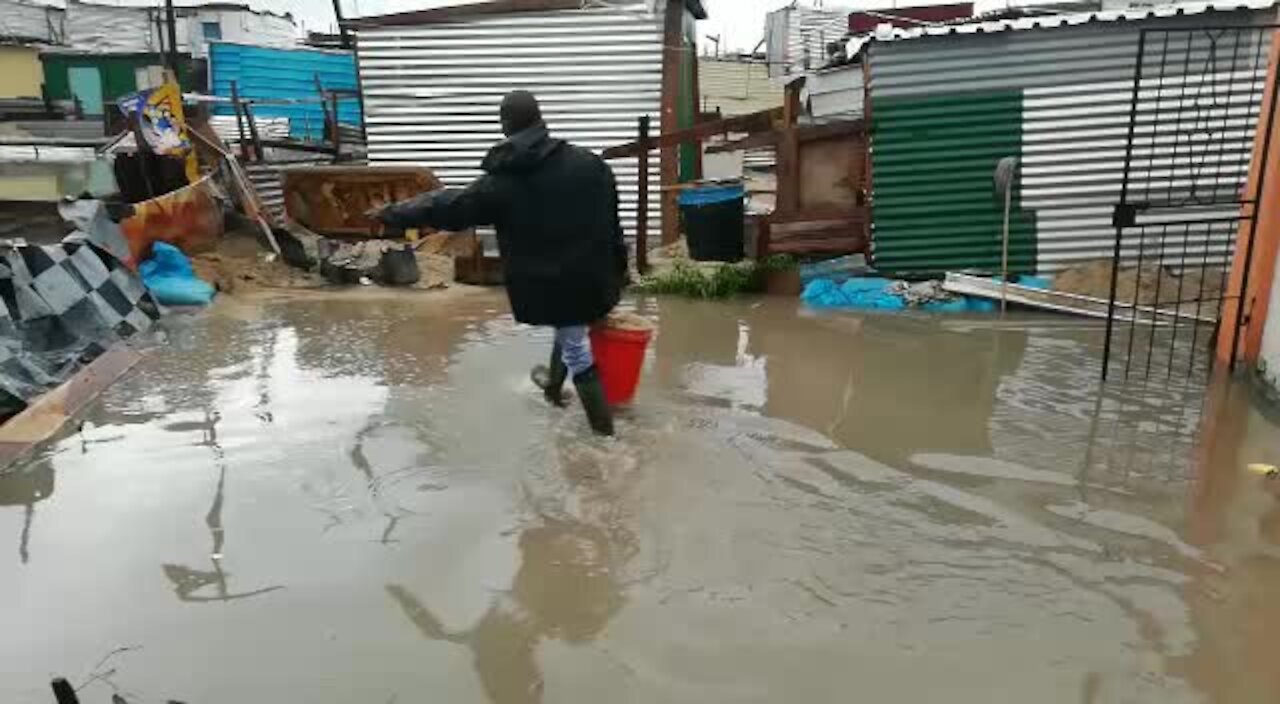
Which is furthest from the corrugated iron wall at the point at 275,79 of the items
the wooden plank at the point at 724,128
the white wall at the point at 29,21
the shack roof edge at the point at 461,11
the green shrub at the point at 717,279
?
the green shrub at the point at 717,279

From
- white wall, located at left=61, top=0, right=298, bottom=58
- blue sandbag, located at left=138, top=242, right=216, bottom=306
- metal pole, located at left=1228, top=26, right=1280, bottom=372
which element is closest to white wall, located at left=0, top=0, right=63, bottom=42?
white wall, located at left=61, top=0, right=298, bottom=58

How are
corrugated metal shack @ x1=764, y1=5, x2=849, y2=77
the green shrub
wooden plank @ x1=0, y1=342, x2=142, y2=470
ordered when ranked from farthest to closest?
corrugated metal shack @ x1=764, y1=5, x2=849, y2=77 → the green shrub → wooden plank @ x1=0, y1=342, x2=142, y2=470

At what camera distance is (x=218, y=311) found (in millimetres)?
8945

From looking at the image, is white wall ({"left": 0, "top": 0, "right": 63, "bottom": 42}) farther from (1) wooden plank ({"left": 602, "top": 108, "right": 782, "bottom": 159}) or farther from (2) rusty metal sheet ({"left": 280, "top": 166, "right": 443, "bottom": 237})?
(1) wooden plank ({"left": 602, "top": 108, "right": 782, "bottom": 159})

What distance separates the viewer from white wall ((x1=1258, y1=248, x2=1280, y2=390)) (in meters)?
5.97

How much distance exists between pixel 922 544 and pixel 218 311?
727cm

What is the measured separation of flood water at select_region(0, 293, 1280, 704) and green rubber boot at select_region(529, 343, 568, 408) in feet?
0.76

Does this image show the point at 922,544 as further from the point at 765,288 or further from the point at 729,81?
the point at 729,81

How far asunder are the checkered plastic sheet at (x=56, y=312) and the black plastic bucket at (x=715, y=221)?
18.1 feet

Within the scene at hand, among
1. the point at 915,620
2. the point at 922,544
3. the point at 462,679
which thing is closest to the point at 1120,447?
the point at 922,544

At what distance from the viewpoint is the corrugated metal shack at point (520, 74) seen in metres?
12.6

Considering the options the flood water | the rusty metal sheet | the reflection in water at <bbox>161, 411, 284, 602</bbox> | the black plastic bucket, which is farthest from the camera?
the rusty metal sheet

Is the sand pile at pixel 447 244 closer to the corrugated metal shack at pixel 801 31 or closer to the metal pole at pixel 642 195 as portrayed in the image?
the metal pole at pixel 642 195

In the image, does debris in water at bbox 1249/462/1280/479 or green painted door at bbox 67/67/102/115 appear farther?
green painted door at bbox 67/67/102/115
